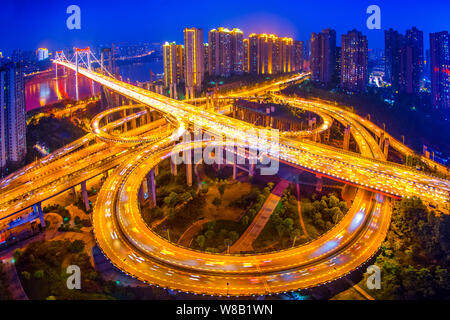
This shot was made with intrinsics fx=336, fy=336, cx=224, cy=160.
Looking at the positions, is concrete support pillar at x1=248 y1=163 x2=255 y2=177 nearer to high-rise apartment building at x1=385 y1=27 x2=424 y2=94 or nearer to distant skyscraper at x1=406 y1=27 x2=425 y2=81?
high-rise apartment building at x1=385 y1=27 x2=424 y2=94

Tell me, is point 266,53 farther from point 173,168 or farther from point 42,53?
point 42,53

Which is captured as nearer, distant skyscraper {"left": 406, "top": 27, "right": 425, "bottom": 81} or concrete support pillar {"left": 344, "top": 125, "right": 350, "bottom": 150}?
concrete support pillar {"left": 344, "top": 125, "right": 350, "bottom": 150}

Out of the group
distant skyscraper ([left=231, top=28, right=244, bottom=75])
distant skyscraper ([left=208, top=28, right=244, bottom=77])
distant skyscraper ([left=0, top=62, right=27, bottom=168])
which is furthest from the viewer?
distant skyscraper ([left=231, top=28, right=244, bottom=75])

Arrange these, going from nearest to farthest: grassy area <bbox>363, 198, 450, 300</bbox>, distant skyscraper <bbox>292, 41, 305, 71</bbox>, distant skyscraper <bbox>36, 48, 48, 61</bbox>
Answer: grassy area <bbox>363, 198, 450, 300</bbox> → distant skyscraper <bbox>292, 41, 305, 71</bbox> → distant skyscraper <bbox>36, 48, 48, 61</bbox>

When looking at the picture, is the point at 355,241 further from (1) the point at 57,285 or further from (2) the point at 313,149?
(1) the point at 57,285

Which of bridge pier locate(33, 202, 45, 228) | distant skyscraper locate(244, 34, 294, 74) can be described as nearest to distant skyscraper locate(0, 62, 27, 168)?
bridge pier locate(33, 202, 45, 228)

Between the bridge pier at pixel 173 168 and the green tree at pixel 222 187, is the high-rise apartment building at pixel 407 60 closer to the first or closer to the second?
the green tree at pixel 222 187
